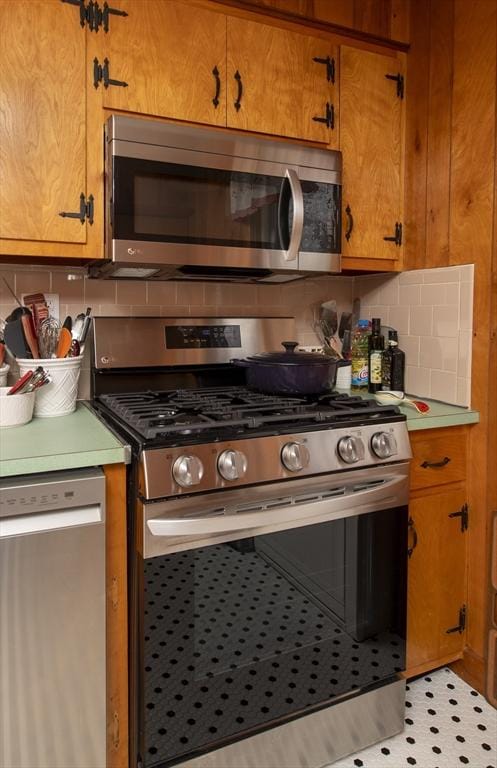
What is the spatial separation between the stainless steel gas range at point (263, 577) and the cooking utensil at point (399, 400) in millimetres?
185

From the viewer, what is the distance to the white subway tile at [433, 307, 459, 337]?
6.16 feet

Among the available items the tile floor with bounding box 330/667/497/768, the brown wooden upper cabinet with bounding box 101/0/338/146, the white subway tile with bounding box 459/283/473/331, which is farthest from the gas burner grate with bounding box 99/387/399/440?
the tile floor with bounding box 330/667/497/768

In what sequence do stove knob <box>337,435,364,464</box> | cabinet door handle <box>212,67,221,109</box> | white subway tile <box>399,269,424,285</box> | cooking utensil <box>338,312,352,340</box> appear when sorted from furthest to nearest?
cooking utensil <box>338,312,352,340</box> < white subway tile <box>399,269,424,285</box> < cabinet door handle <box>212,67,221,109</box> < stove knob <box>337,435,364,464</box>

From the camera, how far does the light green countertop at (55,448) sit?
3.89 ft

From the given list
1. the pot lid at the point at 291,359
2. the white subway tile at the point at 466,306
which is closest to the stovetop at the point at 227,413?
the pot lid at the point at 291,359

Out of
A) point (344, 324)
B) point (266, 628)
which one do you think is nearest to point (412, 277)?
point (344, 324)

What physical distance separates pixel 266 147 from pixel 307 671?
1.52 metres

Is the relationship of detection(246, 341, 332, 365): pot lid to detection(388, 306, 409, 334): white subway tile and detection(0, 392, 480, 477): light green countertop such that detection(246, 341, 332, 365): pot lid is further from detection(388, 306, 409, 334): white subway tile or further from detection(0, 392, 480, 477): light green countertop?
detection(388, 306, 409, 334): white subway tile

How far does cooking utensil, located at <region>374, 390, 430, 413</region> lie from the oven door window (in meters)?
0.36

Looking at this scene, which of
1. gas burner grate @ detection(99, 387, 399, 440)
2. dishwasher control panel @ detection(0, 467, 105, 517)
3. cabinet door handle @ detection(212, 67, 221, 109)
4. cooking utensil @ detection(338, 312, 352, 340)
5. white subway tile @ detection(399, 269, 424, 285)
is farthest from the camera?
cooking utensil @ detection(338, 312, 352, 340)

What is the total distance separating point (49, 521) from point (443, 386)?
136 centimetres

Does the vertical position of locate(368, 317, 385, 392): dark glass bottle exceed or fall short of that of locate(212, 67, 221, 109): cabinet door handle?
it falls short

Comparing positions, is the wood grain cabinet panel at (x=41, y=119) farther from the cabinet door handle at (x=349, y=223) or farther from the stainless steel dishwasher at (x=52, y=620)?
the cabinet door handle at (x=349, y=223)

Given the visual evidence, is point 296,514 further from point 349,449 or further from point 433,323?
point 433,323
